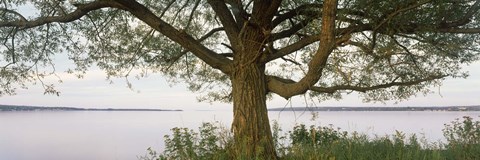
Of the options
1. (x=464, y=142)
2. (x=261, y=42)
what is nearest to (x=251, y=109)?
(x=261, y=42)

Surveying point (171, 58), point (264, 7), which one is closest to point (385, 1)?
point (264, 7)

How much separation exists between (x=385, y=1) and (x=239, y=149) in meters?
3.79

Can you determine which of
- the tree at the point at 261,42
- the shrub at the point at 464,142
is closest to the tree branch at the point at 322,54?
the tree at the point at 261,42

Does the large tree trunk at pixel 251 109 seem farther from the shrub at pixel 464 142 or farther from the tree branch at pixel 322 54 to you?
the shrub at pixel 464 142

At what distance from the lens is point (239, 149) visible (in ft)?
30.4

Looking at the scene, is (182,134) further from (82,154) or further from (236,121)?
(82,154)

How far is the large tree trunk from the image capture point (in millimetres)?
9984

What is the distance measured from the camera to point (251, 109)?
10.1 metres

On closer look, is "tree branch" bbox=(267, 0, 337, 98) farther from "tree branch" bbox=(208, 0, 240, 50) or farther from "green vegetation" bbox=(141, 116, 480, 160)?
"tree branch" bbox=(208, 0, 240, 50)

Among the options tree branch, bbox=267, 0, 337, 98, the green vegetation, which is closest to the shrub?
the green vegetation

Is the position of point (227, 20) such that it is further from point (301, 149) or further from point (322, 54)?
point (322, 54)

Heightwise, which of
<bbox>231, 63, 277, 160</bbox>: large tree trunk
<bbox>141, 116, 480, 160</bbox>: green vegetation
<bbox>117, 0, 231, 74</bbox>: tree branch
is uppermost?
<bbox>117, 0, 231, 74</bbox>: tree branch

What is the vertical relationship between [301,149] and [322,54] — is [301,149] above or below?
below

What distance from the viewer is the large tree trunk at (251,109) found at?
9984mm
